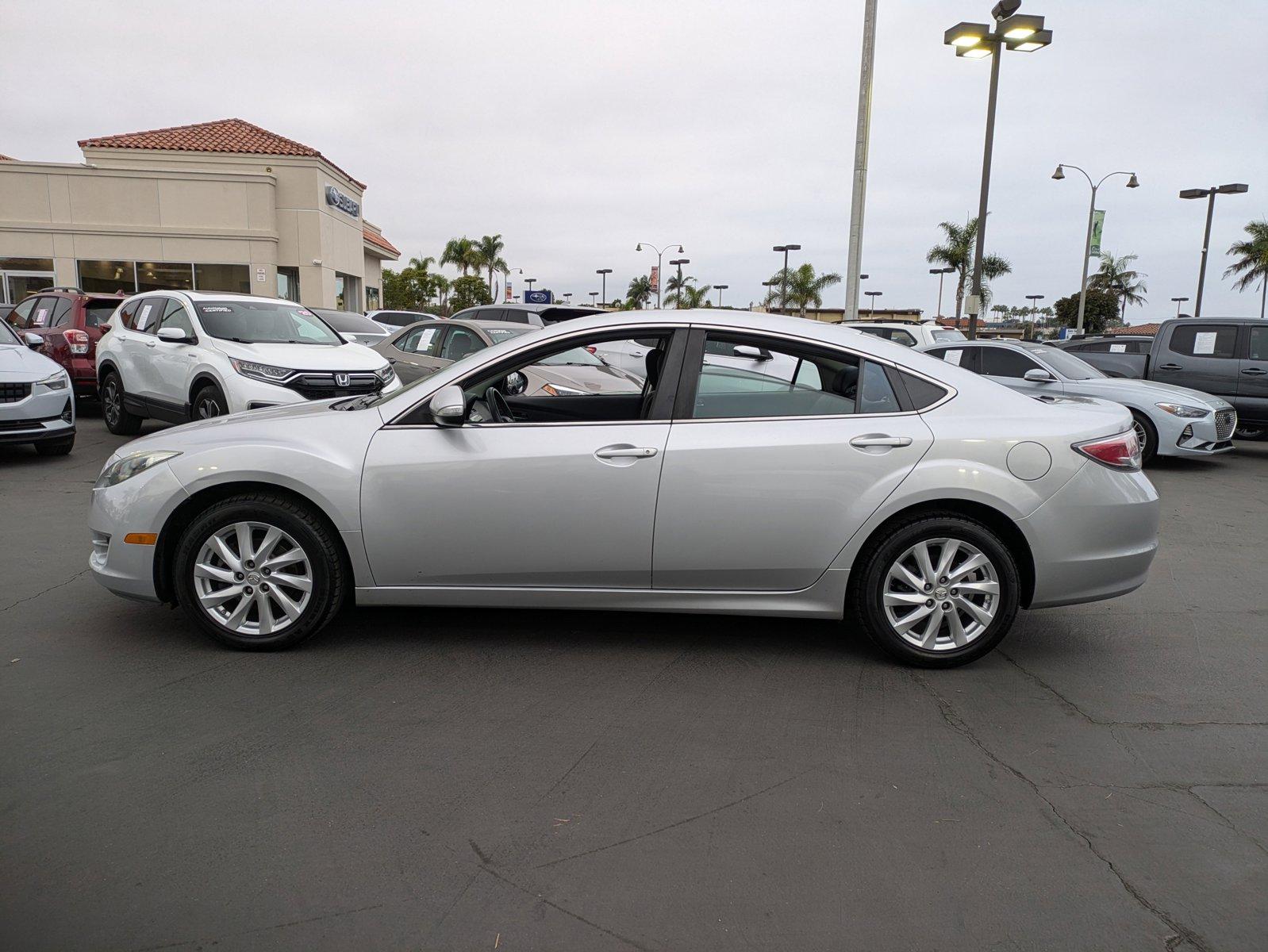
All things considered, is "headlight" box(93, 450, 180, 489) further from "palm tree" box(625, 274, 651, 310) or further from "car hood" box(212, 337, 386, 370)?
"palm tree" box(625, 274, 651, 310)

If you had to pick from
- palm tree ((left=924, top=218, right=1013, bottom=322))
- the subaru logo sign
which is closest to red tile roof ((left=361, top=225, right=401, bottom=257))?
the subaru logo sign

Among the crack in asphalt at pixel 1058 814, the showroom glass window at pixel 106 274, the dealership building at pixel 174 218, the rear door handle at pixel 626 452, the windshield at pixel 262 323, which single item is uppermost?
the dealership building at pixel 174 218

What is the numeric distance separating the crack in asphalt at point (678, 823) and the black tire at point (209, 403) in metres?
7.95

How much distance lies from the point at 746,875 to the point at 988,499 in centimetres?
219

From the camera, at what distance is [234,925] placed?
2.48 metres

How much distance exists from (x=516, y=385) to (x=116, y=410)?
8247mm

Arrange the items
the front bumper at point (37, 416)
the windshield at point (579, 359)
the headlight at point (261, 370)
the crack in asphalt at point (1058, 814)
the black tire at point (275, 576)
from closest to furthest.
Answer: the crack in asphalt at point (1058, 814), the black tire at point (275, 576), the windshield at point (579, 359), the front bumper at point (37, 416), the headlight at point (261, 370)

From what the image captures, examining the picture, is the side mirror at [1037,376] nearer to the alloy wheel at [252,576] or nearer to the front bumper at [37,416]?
the alloy wheel at [252,576]

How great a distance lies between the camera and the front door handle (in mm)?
4203

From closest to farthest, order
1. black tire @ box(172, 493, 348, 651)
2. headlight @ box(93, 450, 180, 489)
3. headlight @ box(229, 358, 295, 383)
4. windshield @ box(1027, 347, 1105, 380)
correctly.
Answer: black tire @ box(172, 493, 348, 651) → headlight @ box(93, 450, 180, 489) → headlight @ box(229, 358, 295, 383) → windshield @ box(1027, 347, 1105, 380)

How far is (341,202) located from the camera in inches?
1447

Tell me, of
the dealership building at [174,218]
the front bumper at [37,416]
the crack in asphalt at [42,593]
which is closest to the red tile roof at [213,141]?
the dealership building at [174,218]

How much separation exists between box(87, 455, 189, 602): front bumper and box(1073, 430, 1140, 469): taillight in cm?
411

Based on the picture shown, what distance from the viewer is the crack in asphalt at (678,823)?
281 centimetres
